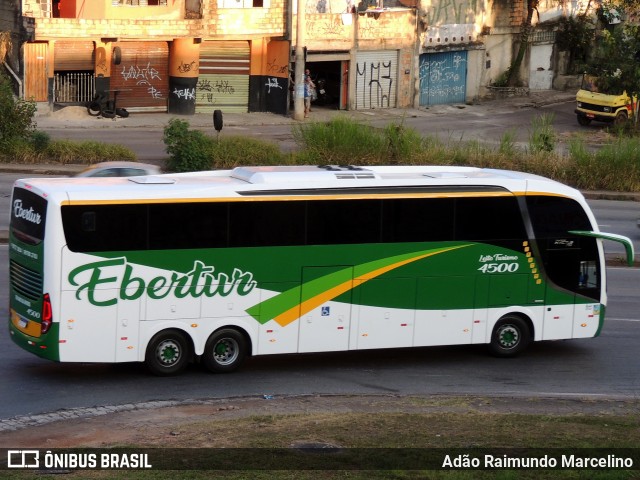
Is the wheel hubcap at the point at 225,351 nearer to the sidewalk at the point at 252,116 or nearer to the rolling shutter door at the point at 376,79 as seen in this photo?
the sidewalk at the point at 252,116

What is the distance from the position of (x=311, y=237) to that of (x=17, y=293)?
13.4 ft

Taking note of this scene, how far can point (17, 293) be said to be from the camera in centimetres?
1521

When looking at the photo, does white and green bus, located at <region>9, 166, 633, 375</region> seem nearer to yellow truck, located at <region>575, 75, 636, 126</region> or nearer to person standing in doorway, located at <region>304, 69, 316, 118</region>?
person standing in doorway, located at <region>304, 69, 316, 118</region>

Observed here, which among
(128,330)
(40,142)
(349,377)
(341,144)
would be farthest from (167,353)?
(40,142)

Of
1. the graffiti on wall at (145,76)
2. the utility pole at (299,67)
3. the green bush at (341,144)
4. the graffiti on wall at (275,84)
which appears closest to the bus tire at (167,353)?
the green bush at (341,144)

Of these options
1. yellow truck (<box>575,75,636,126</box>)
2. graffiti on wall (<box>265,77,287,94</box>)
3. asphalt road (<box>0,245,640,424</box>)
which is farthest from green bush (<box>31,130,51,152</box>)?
yellow truck (<box>575,75,636,126</box>)

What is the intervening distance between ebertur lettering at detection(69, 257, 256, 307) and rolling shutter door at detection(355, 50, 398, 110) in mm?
36015

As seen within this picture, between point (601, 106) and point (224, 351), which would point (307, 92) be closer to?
point (601, 106)

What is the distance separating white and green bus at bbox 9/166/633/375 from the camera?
14680mm

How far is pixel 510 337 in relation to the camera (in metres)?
17.1

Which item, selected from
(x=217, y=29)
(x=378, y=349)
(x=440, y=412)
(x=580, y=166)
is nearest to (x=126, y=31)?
(x=217, y=29)

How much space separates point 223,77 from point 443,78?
1255cm

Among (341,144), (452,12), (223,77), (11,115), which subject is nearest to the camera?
(341,144)

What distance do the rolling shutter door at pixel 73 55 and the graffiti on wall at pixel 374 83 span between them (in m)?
12.6
